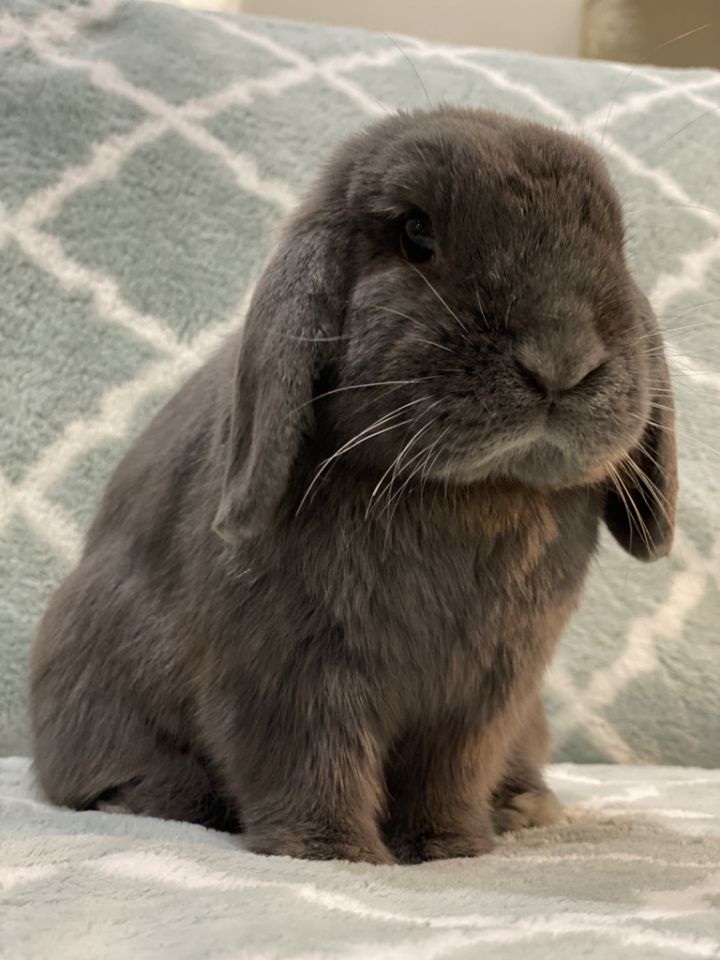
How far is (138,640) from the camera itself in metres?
1.14

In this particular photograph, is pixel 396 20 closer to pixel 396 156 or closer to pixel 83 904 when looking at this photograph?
pixel 396 156

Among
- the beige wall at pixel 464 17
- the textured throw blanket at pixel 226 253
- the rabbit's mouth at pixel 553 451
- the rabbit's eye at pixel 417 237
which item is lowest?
the textured throw blanket at pixel 226 253

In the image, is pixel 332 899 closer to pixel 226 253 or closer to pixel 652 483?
pixel 652 483

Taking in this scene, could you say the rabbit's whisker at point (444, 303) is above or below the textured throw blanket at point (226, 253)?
above

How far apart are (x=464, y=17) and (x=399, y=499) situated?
5.94 feet

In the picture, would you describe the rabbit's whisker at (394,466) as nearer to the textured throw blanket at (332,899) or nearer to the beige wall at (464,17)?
the textured throw blanket at (332,899)

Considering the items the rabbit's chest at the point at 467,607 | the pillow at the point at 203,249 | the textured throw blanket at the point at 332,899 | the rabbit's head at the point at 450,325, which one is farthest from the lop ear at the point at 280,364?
the pillow at the point at 203,249

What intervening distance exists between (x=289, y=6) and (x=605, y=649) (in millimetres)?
1537

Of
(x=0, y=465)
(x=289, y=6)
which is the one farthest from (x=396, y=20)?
(x=0, y=465)

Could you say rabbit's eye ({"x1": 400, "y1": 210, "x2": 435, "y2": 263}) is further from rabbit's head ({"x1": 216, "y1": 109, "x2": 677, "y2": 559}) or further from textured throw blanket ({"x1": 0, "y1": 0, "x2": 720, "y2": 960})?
textured throw blanket ({"x1": 0, "y1": 0, "x2": 720, "y2": 960})

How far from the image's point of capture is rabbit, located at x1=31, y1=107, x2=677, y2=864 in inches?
36.1

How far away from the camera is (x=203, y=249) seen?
1.80 meters

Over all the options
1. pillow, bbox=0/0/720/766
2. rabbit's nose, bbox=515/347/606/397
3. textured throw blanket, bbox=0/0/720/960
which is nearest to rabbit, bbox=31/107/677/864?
rabbit's nose, bbox=515/347/606/397

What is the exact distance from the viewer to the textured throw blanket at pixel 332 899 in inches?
27.2
